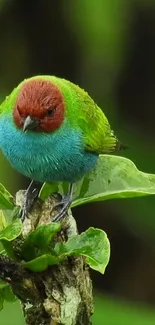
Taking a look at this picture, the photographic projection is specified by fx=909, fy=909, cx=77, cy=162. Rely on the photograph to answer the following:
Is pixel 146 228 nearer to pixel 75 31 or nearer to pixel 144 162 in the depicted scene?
pixel 144 162

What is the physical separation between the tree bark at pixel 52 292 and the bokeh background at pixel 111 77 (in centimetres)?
240

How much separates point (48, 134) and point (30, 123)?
0.21 m

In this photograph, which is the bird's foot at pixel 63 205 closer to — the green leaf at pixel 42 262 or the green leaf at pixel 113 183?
the green leaf at pixel 113 183

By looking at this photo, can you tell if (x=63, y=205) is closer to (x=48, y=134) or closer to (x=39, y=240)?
(x=39, y=240)

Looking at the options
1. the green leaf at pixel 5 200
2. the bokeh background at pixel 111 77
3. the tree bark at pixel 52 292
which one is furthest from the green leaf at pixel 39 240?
the bokeh background at pixel 111 77

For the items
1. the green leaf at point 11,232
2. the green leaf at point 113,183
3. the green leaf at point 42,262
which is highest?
the green leaf at point 11,232

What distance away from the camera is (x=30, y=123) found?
3.53 meters

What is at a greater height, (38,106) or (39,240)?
(38,106)

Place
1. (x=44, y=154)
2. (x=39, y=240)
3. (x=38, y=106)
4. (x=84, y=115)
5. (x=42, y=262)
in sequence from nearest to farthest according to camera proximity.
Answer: (x=42, y=262), (x=39, y=240), (x=38, y=106), (x=44, y=154), (x=84, y=115)

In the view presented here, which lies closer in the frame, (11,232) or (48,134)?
(11,232)

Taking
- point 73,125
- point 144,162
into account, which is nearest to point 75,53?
point 144,162

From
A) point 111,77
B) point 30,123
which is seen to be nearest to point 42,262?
point 30,123

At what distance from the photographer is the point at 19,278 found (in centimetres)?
285

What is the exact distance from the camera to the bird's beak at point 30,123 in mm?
3512
